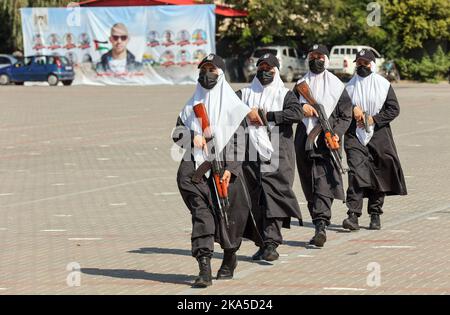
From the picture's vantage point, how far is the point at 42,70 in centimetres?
5159

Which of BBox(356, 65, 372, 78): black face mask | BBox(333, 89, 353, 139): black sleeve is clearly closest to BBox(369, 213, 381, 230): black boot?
BBox(333, 89, 353, 139): black sleeve

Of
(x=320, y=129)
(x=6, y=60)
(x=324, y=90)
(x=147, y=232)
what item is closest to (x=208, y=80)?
(x=320, y=129)

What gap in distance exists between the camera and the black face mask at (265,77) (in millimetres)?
9898

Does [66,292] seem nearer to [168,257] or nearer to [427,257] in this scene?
[168,257]

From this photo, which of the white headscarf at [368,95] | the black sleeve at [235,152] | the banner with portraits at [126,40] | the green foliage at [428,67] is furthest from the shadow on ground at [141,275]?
the green foliage at [428,67]

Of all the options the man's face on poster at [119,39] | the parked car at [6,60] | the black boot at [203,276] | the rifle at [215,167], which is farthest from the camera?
the parked car at [6,60]

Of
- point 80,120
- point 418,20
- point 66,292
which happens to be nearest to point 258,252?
point 66,292

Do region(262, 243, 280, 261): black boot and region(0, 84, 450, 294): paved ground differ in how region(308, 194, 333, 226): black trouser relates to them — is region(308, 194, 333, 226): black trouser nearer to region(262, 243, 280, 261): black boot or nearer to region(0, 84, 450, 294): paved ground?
region(0, 84, 450, 294): paved ground

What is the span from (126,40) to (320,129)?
41.9m

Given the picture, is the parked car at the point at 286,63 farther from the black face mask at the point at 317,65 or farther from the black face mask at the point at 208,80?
the black face mask at the point at 208,80

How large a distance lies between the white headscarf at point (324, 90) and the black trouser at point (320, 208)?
2.08 feet

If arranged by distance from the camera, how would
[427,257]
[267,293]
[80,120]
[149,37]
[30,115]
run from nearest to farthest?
[267,293], [427,257], [80,120], [30,115], [149,37]

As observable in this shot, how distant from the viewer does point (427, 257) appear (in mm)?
9648

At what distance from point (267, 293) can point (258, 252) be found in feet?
5.08
